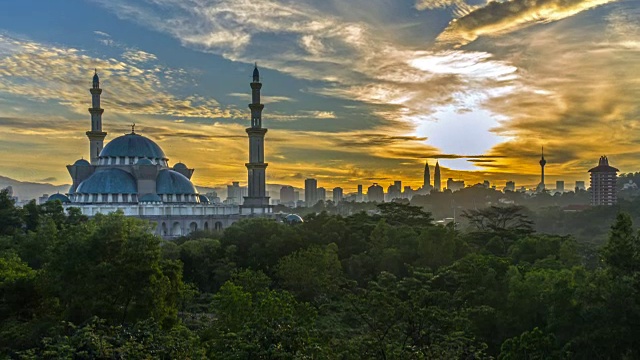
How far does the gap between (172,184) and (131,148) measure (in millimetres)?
7830

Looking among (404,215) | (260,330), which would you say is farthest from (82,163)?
(260,330)

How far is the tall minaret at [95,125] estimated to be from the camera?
75.6 metres

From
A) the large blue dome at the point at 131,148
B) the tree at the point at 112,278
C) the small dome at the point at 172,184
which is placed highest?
the large blue dome at the point at 131,148

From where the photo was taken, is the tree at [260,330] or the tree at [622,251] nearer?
the tree at [260,330]

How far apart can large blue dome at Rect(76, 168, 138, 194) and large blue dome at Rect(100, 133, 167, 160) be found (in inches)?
144

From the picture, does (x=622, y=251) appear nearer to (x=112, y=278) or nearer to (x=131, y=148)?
(x=112, y=278)

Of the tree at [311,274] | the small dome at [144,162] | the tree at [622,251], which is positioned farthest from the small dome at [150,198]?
the tree at [622,251]

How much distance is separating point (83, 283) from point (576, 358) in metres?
16.6

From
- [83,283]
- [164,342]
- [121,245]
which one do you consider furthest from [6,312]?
[164,342]

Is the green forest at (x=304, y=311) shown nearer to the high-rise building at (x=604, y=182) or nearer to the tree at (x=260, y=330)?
the tree at (x=260, y=330)

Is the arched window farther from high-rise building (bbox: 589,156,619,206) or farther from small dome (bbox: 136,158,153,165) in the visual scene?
high-rise building (bbox: 589,156,619,206)

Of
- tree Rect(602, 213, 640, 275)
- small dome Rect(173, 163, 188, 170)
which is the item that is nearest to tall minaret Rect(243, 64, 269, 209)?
small dome Rect(173, 163, 188, 170)

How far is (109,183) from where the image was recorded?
233 feet

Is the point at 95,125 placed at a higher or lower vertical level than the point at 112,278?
higher
